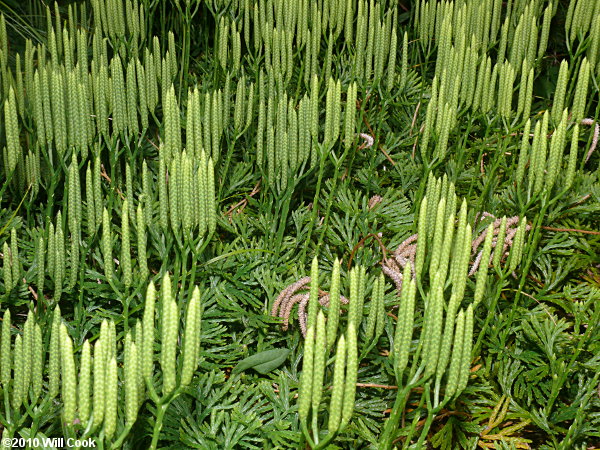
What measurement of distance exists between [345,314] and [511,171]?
1.44ft

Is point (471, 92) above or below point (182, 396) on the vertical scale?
above

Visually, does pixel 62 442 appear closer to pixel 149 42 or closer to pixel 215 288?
pixel 215 288

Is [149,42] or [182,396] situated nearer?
[182,396]

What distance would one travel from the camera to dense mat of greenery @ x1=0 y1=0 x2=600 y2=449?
0.77 m

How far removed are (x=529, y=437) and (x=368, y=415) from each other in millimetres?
248

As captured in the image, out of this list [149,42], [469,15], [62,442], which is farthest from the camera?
[149,42]

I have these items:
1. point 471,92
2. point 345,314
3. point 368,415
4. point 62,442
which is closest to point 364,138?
point 471,92

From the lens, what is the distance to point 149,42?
160 cm

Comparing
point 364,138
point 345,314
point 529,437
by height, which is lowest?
point 529,437

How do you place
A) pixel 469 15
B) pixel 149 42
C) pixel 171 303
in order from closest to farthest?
pixel 171 303 → pixel 469 15 → pixel 149 42

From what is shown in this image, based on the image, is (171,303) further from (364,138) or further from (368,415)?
(364,138)

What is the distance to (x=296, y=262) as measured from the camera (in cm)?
121

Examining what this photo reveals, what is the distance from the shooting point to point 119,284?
39.4 inches

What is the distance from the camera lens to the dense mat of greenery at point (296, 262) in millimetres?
771
